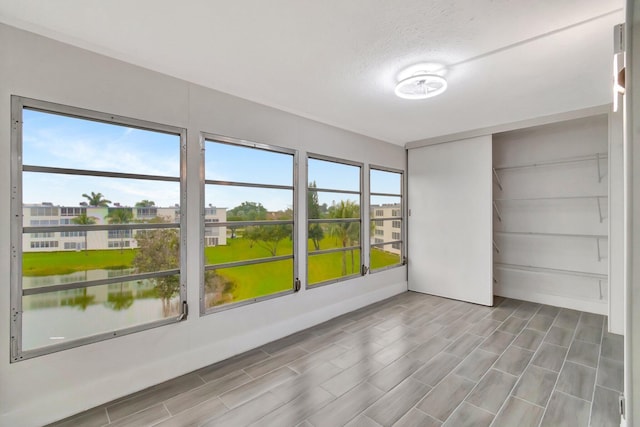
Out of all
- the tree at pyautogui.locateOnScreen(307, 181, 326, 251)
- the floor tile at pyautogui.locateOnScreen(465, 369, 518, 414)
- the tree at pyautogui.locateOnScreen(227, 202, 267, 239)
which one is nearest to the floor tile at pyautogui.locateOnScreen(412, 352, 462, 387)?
the floor tile at pyautogui.locateOnScreen(465, 369, 518, 414)

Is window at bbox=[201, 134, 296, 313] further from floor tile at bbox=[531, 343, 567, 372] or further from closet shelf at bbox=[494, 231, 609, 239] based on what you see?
closet shelf at bbox=[494, 231, 609, 239]

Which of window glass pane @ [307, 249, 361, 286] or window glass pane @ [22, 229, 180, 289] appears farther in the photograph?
window glass pane @ [307, 249, 361, 286]

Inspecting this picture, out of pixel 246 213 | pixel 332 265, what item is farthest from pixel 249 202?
pixel 332 265

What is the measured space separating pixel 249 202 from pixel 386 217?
2706mm

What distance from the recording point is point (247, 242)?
9.94 feet

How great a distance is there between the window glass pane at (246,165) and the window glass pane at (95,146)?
34 cm

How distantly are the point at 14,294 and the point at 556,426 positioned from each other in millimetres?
3778

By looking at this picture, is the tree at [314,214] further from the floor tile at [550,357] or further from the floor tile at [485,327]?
the floor tile at [550,357]

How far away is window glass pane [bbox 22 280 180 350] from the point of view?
1.92 metres

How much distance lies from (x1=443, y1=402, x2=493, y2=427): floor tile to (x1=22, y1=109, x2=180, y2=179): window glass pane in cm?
297

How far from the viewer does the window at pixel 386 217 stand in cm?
464

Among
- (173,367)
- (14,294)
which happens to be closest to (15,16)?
(14,294)

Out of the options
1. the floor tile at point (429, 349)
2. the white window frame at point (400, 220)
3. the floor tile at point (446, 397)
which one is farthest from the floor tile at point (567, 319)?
the white window frame at point (400, 220)

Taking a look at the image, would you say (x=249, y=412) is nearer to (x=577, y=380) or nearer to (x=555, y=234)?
(x=577, y=380)
